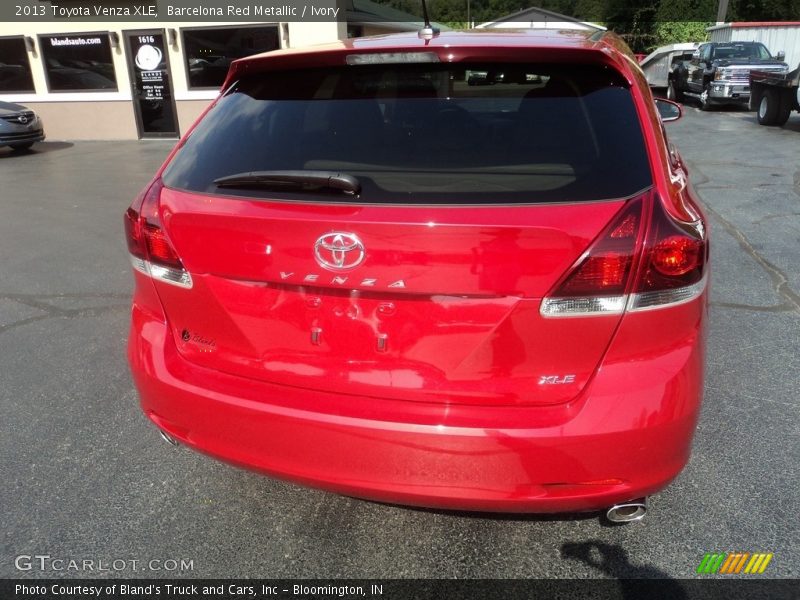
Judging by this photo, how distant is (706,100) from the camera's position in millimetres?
18562

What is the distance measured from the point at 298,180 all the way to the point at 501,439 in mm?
991

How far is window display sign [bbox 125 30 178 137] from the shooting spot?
15.1m

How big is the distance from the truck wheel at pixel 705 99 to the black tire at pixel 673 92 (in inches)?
118

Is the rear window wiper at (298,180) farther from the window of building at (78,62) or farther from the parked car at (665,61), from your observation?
the parked car at (665,61)

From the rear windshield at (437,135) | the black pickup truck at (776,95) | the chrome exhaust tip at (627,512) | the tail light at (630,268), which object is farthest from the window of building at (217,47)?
the chrome exhaust tip at (627,512)

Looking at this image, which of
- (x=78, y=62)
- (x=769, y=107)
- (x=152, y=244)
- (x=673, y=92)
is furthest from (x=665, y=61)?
(x=152, y=244)

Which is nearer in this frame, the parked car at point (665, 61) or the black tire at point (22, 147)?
the black tire at point (22, 147)

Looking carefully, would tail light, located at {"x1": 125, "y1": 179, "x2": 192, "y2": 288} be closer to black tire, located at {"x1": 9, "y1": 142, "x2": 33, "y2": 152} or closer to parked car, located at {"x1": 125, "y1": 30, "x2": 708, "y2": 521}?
parked car, located at {"x1": 125, "y1": 30, "x2": 708, "y2": 521}

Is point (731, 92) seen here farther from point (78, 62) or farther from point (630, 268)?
point (630, 268)

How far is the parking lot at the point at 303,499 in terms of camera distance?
2298mm

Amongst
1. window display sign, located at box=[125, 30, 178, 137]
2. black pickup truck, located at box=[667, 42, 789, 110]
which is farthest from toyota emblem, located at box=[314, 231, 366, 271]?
black pickup truck, located at box=[667, 42, 789, 110]

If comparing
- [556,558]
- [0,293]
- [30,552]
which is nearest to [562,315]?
[556,558]

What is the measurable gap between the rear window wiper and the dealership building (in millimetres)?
13245

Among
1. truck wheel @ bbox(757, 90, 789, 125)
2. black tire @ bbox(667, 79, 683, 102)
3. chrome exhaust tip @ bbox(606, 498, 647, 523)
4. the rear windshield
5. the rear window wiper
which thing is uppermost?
the rear windshield
